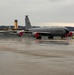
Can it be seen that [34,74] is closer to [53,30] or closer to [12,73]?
[12,73]

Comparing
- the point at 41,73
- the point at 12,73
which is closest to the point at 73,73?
the point at 41,73

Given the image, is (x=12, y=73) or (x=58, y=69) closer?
(x=12, y=73)

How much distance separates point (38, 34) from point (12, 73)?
164 ft

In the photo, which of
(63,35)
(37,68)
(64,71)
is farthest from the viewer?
(63,35)

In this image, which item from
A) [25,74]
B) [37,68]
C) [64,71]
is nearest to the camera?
[25,74]

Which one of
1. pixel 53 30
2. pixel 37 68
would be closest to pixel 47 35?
pixel 53 30

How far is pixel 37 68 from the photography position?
44.0 ft

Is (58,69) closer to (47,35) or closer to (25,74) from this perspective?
(25,74)

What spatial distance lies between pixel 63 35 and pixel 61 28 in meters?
1.62

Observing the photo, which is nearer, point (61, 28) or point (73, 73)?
point (73, 73)

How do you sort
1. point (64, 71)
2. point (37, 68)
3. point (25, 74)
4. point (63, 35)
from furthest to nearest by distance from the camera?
point (63, 35) < point (37, 68) < point (64, 71) < point (25, 74)

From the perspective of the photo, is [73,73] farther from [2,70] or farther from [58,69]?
[2,70]

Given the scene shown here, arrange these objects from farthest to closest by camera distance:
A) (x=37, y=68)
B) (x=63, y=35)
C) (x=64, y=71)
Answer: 1. (x=63, y=35)
2. (x=37, y=68)
3. (x=64, y=71)

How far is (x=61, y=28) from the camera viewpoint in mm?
61844
